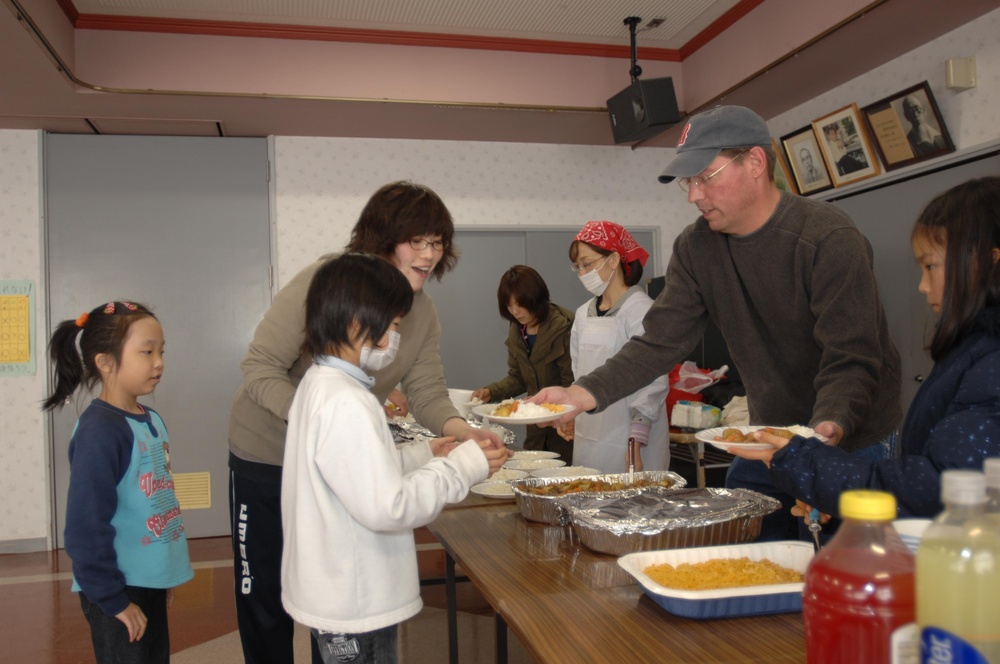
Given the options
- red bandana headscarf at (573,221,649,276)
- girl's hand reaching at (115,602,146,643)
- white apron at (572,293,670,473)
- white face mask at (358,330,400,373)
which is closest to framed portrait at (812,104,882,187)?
red bandana headscarf at (573,221,649,276)

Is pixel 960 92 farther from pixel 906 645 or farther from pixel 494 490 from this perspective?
pixel 906 645

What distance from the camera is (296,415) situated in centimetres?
147

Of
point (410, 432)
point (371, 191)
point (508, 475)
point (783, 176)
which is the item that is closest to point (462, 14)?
point (371, 191)

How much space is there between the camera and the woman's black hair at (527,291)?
3.65m

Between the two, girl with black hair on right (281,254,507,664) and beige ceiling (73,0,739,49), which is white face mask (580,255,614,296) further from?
beige ceiling (73,0,739,49)

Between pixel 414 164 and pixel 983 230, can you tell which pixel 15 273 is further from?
pixel 983 230

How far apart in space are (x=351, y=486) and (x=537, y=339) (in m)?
2.42

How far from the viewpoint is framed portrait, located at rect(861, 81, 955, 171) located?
141 inches

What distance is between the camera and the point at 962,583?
1.84 ft

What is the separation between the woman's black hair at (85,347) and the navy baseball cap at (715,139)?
1.41 meters

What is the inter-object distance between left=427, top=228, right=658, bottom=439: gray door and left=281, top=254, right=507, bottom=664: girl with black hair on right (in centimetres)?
374

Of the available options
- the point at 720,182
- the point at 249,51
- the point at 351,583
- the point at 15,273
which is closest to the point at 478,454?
the point at 351,583

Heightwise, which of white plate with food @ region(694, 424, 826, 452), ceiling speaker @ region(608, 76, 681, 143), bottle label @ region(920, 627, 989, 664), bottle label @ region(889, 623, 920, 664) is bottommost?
bottle label @ region(889, 623, 920, 664)

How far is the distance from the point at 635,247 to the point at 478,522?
5.23 feet
